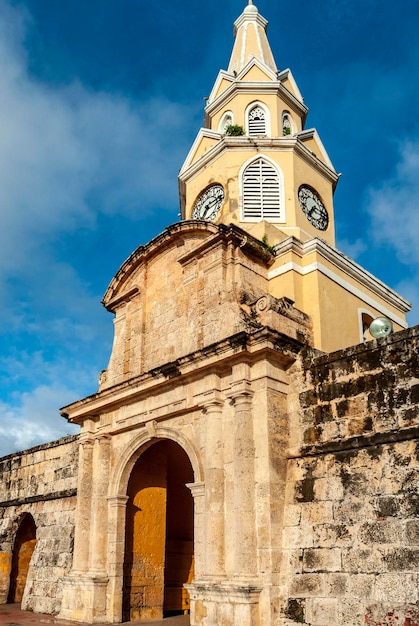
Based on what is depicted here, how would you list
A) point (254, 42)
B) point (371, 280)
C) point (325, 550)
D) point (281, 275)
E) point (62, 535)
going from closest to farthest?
1. point (325, 550)
2. point (281, 275)
3. point (371, 280)
4. point (62, 535)
5. point (254, 42)

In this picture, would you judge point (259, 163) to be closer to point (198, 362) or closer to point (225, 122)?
point (225, 122)

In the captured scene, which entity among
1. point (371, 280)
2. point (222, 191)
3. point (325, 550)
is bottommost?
point (325, 550)

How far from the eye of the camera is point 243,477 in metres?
9.21

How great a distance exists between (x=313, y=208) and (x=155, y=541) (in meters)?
8.19

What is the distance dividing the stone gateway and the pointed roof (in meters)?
0.10

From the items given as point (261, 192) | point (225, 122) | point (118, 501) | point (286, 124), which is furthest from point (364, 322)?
point (225, 122)

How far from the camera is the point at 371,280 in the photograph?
1354 cm

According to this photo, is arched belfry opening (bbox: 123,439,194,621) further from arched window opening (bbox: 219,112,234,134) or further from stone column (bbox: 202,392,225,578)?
arched window opening (bbox: 219,112,234,134)

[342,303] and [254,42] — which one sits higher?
[254,42]

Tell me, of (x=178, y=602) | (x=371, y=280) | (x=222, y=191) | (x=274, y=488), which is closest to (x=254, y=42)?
(x=222, y=191)

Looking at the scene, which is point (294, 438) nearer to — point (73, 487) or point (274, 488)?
point (274, 488)

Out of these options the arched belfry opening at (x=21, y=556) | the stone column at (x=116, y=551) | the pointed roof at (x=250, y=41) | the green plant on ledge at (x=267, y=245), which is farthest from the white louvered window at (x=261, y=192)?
the arched belfry opening at (x=21, y=556)

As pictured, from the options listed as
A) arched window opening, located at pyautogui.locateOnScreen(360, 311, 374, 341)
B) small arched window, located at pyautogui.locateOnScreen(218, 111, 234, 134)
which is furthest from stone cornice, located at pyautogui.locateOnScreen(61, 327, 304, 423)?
small arched window, located at pyautogui.locateOnScreen(218, 111, 234, 134)

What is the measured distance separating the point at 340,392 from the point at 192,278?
399cm
